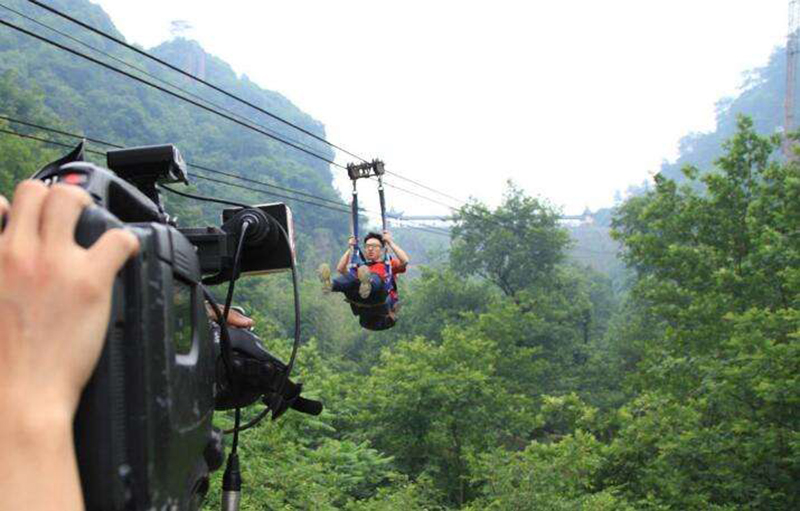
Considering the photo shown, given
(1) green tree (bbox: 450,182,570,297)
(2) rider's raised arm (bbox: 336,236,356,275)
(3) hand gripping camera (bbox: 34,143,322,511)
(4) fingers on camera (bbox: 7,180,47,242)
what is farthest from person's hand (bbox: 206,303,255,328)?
(1) green tree (bbox: 450,182,570,297)

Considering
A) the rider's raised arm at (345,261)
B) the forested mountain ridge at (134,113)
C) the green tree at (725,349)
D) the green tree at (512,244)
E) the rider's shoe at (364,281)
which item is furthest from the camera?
the forested mountain ridge at (134,113)

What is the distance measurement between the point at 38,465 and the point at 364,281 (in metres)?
7.59

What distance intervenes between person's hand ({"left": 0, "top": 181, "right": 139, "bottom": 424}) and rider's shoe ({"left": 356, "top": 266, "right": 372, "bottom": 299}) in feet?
24.5

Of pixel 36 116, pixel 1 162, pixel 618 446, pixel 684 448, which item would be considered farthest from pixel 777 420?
pixel 36 116

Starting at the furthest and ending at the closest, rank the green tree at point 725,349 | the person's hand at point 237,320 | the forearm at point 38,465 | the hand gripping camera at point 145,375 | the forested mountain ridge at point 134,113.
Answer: the forested mountain ridge at point 134,113, the green tree at point 725,349, the person's hand at point 237,320, the hand gripping camera at point 145,375, the forearm at point 38,465

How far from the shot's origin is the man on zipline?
831 centimetres

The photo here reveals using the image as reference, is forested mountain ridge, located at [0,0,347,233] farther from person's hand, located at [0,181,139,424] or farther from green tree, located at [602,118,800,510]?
person's hand, located at [0,181,139,424]

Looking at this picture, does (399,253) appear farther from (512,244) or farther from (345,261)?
(512,244)

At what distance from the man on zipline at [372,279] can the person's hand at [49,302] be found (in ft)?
24.3

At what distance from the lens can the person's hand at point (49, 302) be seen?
718mm

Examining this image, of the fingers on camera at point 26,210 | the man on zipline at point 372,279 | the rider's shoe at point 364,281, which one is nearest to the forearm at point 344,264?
the man on zipline at point 372,279

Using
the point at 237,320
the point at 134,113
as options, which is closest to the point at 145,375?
the point at 237,320

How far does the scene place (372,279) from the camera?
838cm

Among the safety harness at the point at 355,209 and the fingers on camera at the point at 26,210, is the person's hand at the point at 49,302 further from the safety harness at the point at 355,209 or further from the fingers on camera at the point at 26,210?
the safety harness at the point at 355,209
